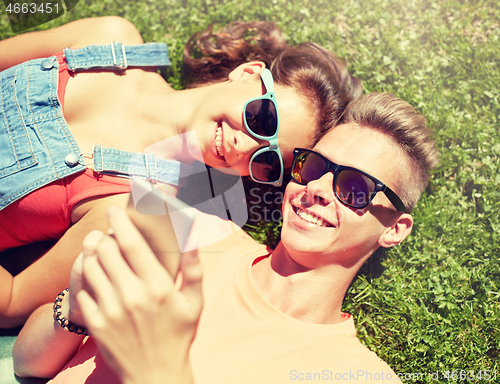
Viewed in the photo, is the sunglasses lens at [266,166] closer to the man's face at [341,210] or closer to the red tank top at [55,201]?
the man's face at [341,210]

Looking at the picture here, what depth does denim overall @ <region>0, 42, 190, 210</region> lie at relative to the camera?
2449mm

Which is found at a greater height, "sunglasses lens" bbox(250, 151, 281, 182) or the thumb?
the thumb

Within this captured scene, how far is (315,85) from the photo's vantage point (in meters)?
2.60

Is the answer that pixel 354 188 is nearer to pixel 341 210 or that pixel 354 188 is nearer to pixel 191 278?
pixel 341 210

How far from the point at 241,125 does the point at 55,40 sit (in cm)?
185

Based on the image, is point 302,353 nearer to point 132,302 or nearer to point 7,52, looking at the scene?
point 132,302

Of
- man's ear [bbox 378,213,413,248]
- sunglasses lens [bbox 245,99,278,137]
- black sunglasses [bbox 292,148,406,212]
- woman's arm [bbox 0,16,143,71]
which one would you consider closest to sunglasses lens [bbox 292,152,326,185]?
black sunglasses [bbox 292,148,406,212]

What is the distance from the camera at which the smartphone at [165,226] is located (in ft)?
4.19

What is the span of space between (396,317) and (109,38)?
11.4 ft

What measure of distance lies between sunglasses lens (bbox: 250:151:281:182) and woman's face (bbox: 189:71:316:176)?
61mm

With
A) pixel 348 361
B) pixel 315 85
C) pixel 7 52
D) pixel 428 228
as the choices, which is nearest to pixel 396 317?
pixel 428 228

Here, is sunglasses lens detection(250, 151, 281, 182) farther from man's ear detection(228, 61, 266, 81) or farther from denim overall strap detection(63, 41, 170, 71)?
denim overall strap detection(63, 41, 170, 71)

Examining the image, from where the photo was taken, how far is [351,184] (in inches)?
92.4

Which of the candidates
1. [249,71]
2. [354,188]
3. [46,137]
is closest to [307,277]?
[354,188]
